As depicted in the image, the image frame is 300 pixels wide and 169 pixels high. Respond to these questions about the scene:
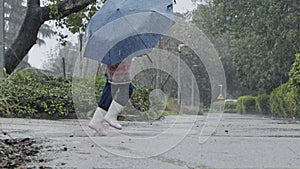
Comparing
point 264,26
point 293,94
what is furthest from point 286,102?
point 264,26

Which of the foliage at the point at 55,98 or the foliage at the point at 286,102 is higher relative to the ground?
the foliage at the point at 286,102

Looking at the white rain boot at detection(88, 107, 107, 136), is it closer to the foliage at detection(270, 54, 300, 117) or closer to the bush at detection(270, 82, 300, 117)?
the foliage at detection(270, 54, 300, 117)

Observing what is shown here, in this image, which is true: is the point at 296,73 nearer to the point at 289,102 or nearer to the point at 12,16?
the point at 289,102

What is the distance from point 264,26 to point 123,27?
61.2 ft

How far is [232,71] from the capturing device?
58219mm

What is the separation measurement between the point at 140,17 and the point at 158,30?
28 cm

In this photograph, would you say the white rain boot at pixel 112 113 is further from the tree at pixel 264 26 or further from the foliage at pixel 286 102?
the tree at pixel 264 26

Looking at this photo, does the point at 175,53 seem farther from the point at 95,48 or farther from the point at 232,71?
the point at 232,71

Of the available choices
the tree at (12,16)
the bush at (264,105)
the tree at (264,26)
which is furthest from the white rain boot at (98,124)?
the tree at (12,16)

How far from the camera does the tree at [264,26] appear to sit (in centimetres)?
2044

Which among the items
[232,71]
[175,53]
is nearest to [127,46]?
[175,53]

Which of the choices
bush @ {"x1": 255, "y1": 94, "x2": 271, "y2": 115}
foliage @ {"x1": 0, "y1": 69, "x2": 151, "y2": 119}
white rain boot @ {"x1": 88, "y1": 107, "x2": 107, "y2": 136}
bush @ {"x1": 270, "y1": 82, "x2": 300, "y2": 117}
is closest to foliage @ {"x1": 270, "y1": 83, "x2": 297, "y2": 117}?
bush @ {"x1": 270, "y1": 82, "x2": 300, "y2": 117}

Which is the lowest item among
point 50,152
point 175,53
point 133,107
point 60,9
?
point 50,152

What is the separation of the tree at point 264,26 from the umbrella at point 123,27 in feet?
52.1
